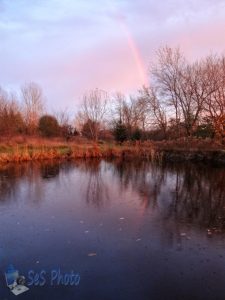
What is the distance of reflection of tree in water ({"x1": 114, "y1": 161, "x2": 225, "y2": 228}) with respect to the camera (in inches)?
294

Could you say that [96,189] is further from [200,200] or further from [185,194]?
[200,200]

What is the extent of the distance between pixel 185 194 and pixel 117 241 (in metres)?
4.99

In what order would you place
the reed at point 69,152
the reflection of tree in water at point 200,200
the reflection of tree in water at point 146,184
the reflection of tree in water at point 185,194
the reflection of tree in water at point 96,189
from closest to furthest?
the reflection of tree in water at point 200,200, the reflection of tree in water at point 185,194, the reflection of tree in water at point 96,189, the reflection of tree in water at point 146,184, the reed at point 69,152

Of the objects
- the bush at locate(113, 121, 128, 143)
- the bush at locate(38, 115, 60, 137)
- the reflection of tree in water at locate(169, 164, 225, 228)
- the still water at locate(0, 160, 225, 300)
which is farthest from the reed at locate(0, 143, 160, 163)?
the bush at locate(38, 115, 60, 137)

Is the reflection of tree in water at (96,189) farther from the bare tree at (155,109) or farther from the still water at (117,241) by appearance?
the bare tree at (155,109)

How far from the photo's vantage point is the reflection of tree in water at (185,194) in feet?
24.5

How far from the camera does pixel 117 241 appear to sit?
5738 millimetres

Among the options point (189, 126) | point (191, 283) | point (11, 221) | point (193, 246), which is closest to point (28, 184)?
point (11, 221)

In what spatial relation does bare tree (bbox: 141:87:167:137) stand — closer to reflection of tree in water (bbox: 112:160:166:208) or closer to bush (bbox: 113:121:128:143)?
bush (bbox: 113:121:128:143)

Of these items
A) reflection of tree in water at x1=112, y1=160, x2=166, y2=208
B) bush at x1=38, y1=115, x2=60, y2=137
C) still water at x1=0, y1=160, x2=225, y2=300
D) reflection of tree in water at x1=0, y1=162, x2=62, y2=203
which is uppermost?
bush at x1=38, y1=115, x2=60, y2=137

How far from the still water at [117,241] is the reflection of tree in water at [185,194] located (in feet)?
0.09

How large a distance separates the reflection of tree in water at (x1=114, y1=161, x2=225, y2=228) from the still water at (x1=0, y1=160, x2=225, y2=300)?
0.09 feet

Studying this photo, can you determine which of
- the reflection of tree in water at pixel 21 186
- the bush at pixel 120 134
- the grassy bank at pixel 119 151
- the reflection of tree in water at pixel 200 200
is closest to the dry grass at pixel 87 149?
the grassy bank at pixel 119 151

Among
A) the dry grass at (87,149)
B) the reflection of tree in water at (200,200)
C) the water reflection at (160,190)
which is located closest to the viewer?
the reflection of tree in water at (200,200)
